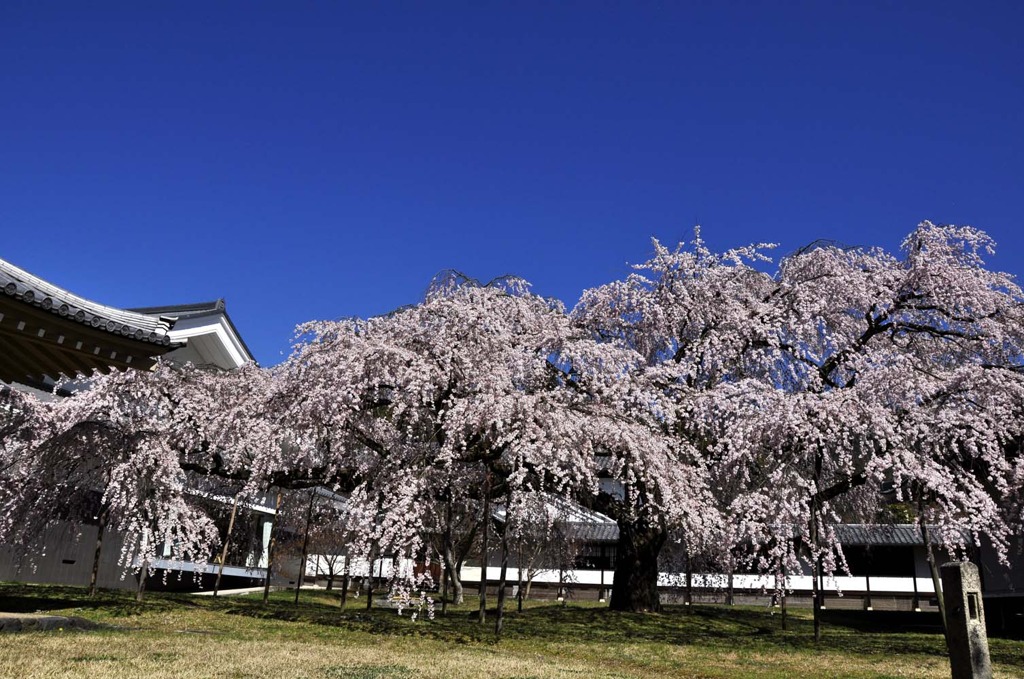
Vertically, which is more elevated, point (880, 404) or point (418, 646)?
point (880, 404)

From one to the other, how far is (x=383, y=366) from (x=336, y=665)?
21.1 ft

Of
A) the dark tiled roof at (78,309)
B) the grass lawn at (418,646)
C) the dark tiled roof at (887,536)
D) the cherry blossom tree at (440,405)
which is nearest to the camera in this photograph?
the dark tiled roof at (78,309)

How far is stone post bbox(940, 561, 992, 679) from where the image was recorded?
27.0ft

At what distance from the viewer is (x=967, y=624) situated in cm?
834

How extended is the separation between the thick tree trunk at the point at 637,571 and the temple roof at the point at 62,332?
15163mm

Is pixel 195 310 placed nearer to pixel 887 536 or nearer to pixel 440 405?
pixel 440 405

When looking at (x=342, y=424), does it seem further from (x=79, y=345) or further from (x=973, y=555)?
(x=973, y=555)

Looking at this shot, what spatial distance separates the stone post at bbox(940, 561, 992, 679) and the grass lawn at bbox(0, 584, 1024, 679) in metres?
3.99

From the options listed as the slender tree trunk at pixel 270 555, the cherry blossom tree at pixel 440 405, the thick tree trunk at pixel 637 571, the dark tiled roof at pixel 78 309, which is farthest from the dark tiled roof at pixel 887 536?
the dark tiled roof at pixel 78 309

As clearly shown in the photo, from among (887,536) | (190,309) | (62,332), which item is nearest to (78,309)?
(62,332)

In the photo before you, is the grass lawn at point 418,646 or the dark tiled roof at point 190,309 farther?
the dark tiled roof at point 190,309

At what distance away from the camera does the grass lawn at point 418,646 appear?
10039 millimetres

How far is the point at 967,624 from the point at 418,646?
8.27 m

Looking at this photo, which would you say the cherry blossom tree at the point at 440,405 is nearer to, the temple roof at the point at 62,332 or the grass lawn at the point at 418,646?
the grass lawn at the point at 418,646
